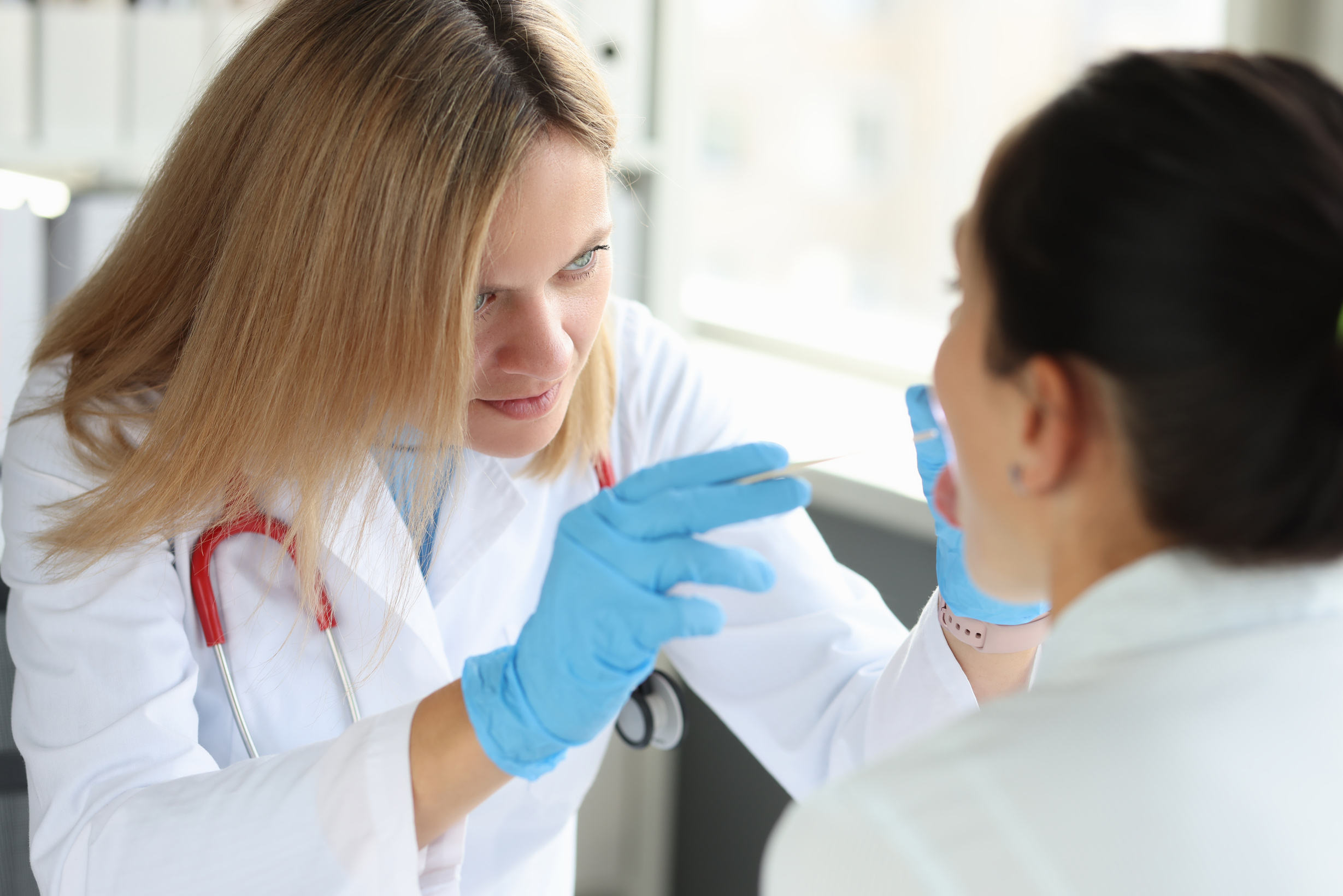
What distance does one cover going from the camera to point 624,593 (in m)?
0.83

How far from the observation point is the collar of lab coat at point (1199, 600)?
0.60 meters

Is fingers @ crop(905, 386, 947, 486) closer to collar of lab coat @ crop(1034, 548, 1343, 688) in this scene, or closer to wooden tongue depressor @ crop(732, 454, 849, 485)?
wooden tongue depressor @ crop(732, 454, 849, 485)

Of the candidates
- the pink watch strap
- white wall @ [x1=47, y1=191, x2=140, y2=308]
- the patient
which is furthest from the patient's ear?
white wall @ [x1=47, y1=191, x2=140, y2=308]

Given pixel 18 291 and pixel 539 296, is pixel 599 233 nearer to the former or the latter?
pixel 539 296

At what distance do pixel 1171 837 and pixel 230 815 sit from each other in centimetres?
68

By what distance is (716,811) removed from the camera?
6.84 ft

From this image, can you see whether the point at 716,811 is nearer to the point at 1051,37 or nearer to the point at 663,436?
the point at 663,436

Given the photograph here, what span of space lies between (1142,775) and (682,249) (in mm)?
1733

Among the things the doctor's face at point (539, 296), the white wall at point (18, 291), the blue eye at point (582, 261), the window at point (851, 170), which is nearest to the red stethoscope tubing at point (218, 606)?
the doctor's face at point (539, 296)

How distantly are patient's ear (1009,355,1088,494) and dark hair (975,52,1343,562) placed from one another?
15 millimetres

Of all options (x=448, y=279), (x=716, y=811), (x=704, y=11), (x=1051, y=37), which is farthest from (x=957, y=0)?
(x=448, y=279)

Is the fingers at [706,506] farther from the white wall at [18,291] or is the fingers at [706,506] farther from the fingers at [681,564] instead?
the white wall at [18,291]

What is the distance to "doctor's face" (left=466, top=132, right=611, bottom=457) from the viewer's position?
977 millimetres

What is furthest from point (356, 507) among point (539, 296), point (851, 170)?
point (851, 170)
